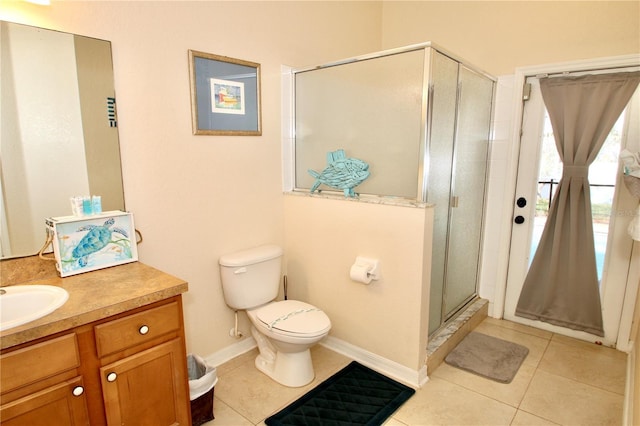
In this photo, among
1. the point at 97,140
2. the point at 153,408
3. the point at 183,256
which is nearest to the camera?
the point at 153,408

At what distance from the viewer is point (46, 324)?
47.6 inches

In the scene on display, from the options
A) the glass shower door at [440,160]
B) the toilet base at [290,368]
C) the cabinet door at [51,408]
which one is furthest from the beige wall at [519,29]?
the cabinet door at [51,408]

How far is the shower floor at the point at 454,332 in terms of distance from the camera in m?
2.43

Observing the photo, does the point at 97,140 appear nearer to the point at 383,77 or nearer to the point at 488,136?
the point at 383,77

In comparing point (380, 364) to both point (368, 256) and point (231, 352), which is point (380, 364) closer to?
point (368, 256)

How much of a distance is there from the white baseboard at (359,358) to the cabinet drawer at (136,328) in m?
1.01

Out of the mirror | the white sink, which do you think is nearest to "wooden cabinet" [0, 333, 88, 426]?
the white sink

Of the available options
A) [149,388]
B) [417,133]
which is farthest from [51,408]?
[417,133]

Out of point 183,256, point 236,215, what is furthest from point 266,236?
point 183,256

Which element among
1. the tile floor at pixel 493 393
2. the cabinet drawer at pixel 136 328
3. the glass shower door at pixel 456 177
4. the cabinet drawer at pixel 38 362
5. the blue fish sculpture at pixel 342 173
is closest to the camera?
the cabinet drawer at pixel 38 362

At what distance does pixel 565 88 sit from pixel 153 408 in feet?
10.3

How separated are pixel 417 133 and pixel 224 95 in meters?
1.16

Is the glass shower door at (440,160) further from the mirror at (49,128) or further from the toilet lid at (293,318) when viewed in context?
the mirror at (49,128)

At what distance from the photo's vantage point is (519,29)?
2.76 meters
